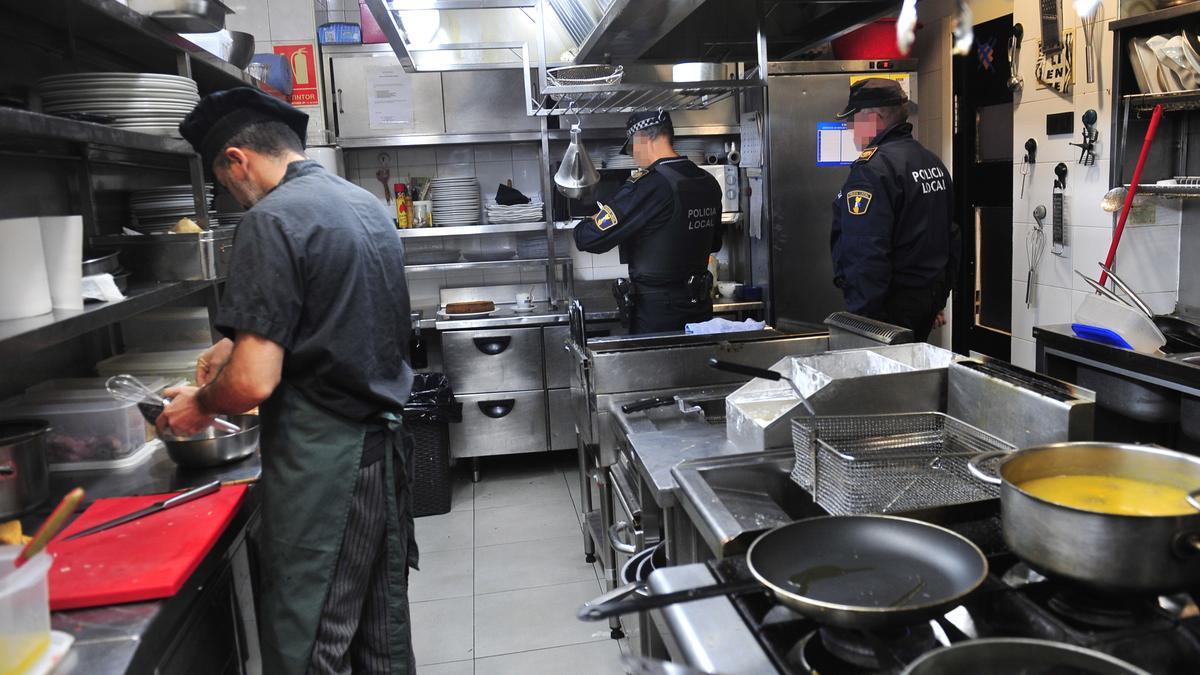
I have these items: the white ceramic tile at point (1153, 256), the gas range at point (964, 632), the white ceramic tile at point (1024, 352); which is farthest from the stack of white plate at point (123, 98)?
the white ceramic tile at point (1024, 352)

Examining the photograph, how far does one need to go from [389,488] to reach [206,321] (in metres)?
1.20

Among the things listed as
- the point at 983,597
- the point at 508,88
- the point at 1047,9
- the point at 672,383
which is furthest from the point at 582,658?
the point at 1047,9

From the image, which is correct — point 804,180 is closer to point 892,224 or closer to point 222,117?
point 892,224

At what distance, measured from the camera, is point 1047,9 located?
13.1 ft

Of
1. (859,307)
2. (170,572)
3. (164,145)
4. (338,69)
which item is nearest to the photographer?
(170,572)

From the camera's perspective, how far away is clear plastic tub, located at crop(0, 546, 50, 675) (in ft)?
4.00

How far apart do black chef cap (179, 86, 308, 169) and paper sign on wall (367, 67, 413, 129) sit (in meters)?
2.70

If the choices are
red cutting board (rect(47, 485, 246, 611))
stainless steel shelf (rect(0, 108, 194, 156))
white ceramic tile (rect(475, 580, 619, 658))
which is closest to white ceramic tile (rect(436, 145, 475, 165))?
stainless steel shelf (rect(0, 108, 194, 156))

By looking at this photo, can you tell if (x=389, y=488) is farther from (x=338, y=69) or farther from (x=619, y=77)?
(x=338, y=69)

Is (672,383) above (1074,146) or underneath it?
underneath

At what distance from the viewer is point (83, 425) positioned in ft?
7.51

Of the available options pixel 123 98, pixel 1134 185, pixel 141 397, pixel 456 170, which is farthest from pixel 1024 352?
pixel 123 98

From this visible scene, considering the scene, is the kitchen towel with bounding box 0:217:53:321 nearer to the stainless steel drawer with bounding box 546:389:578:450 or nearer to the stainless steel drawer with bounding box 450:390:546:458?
the stainless steel drawer with bounding box 450:390:546:458

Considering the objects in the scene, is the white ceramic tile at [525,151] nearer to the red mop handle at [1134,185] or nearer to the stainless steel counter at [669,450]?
the red mop handle at [1134,185]
